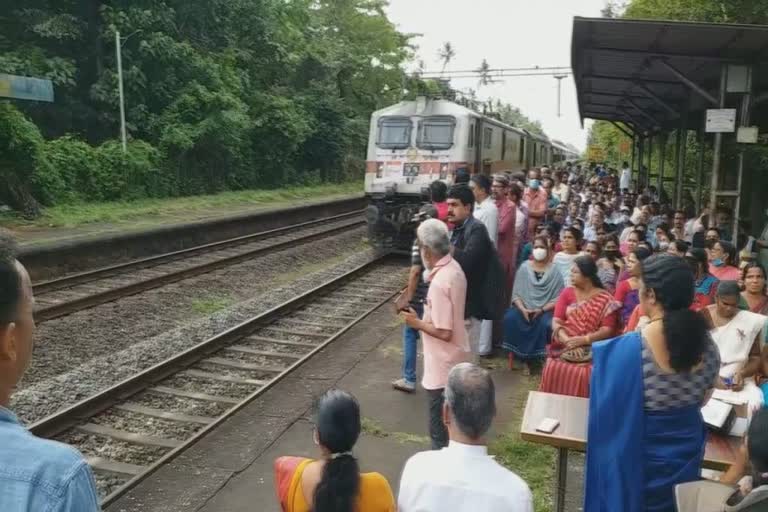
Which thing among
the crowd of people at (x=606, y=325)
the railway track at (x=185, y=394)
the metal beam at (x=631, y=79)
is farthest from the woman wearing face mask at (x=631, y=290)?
the metal beam at (x=631, y=79)

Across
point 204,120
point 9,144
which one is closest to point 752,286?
point 9,144

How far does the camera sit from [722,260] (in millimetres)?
6289

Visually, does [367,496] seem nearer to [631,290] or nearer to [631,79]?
[631,290]

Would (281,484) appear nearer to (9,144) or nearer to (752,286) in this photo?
(752,286)

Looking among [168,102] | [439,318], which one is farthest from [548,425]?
[168,102]

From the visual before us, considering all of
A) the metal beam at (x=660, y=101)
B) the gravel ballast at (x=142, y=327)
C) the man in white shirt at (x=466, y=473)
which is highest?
the metal beam at (x=660, y=101)

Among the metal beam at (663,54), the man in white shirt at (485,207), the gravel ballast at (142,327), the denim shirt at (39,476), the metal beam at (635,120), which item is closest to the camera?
the denim shirt at (39,476)

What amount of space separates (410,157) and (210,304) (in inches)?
221

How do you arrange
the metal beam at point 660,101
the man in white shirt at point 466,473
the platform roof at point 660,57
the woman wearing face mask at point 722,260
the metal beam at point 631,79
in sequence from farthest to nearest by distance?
the metal beam at point 660,101 → the metal beam at point 631,79 → the platform roof at point 660,57 → the woman wearing face mask at point 722,260 → the man in white shirt at point 466,473

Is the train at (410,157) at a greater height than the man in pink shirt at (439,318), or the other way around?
the train at (410,157)

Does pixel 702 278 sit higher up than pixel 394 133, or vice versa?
pixel 394 133

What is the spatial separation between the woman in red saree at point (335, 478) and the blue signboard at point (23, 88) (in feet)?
39.2

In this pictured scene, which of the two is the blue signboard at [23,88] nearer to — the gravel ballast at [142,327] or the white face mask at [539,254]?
the gravel ballast at [142,327]

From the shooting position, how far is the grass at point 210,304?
31.2 ft
